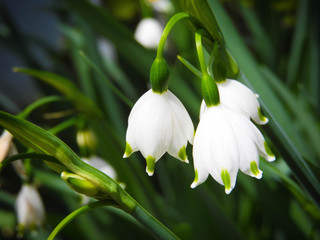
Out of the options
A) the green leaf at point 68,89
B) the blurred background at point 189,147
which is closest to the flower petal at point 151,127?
the blurred background at point 189,147

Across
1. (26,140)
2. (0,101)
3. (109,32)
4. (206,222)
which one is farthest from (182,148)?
(0,101)

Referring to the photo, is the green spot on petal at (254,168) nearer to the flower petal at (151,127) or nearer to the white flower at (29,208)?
the flower petal at (151,127)

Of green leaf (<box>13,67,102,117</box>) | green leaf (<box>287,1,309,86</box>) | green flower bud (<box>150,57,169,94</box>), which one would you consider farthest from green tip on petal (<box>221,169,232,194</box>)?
green leaf (<box>287,1,309,86</box>)

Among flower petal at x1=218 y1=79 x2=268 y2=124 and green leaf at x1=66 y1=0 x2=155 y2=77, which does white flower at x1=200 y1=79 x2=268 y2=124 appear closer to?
flower petal at x1=218 y1=79 x2=268 y2=124

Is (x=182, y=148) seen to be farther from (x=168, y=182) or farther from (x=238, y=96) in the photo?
(x=168, y=182)

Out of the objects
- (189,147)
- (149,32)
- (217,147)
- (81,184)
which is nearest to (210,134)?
(217,147)
